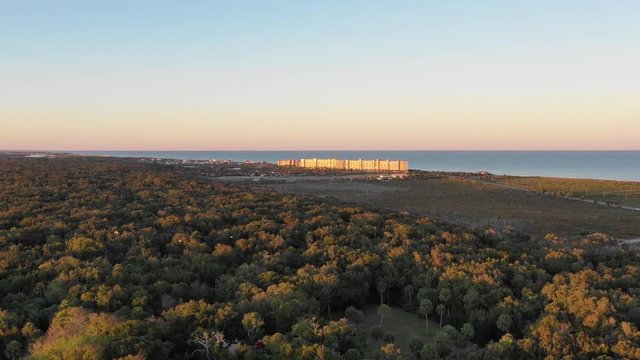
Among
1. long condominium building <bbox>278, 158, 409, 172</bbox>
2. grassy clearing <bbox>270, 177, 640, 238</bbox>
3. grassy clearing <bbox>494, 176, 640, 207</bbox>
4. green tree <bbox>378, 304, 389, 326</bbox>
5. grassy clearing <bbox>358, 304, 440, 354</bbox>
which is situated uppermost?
long condominium building <bbox>278, 158, 409, 172</bbox>

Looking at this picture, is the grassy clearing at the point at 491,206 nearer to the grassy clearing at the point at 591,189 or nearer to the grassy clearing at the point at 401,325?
the grassy clearing at the point at 591,189

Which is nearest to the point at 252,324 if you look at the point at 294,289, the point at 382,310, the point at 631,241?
the point at 294,289

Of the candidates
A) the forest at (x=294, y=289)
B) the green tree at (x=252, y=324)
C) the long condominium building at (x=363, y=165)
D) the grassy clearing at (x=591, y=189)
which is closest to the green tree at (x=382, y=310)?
the forest at (x=294, y=289)

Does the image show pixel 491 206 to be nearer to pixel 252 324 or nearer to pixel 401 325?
pixel 401 325

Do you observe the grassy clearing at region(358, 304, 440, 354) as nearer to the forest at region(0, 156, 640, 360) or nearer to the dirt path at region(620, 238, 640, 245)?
the forest at region(0, 156, 640, 360)

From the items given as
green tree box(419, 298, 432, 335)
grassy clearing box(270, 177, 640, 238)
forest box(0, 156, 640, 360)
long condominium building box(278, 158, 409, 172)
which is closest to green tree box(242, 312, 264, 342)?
forest box(0, 156, 640, 360)
